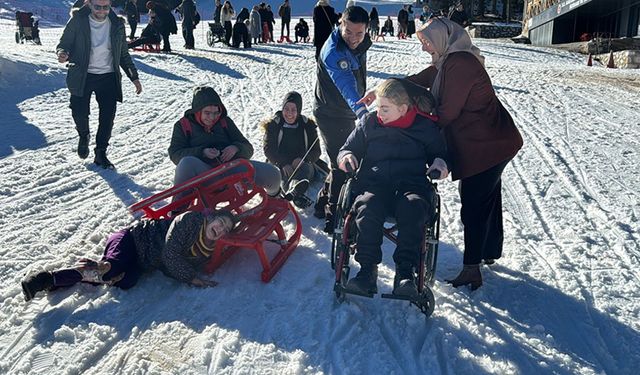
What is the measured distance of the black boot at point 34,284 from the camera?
3.54m

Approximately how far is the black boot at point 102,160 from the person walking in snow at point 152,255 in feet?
9.68

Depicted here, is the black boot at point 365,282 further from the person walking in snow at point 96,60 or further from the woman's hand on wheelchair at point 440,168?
the person walking in snow at point 96,60

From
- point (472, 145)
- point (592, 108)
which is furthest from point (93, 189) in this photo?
point (592, 108)

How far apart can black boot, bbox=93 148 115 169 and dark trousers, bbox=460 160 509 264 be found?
435cm

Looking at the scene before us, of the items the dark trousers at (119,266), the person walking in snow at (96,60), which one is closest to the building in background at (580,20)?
the person walking in snow at (96,60)

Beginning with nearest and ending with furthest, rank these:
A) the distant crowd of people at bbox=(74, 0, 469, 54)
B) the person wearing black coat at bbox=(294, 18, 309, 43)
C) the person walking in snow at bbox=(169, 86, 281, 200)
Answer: the person walking in snow at bbox=(169, 86, 281, 200) → the distant crowd of people at bbox=(74, 0, 469, 54) → the person wearing black coat at bbox=(294, 18, 309, 43)

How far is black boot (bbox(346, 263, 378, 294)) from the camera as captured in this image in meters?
3.35

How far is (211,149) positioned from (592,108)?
7847 mm

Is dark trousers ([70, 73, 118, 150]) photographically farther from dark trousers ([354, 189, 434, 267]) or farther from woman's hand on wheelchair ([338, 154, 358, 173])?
dark trousers ([354, 189, 434, 267])

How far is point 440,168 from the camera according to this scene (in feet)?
11.5

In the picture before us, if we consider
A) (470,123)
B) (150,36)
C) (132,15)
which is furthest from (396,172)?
(132,15)

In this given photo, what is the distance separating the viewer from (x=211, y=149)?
15.5ft

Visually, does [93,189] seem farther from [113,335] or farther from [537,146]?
[537,146]

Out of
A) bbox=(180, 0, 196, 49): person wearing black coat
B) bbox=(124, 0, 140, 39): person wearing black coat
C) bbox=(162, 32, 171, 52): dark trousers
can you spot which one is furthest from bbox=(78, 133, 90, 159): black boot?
bbox=(124, 0, 140, 39): person wearing black coat
